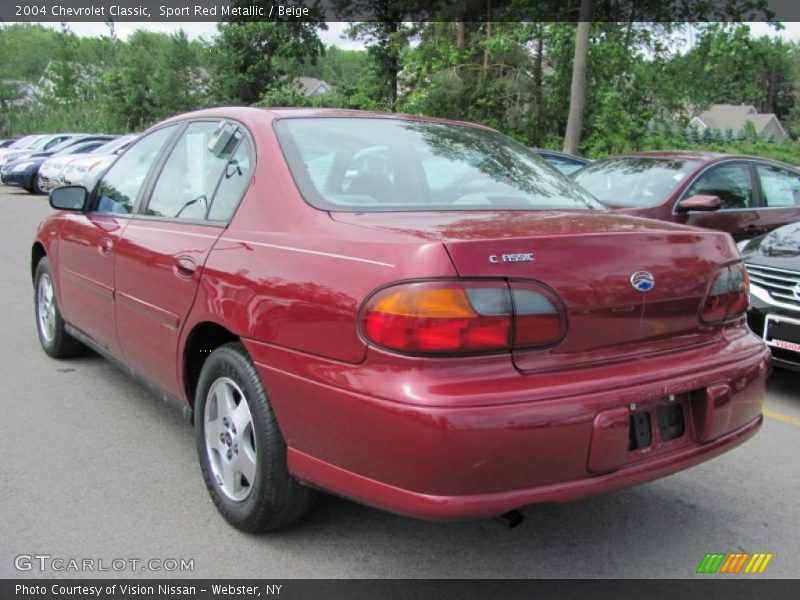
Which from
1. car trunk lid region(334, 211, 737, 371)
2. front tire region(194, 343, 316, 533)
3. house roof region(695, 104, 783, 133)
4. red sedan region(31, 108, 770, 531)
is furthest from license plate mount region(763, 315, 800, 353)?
house roof region(695, 104, 783, 133)

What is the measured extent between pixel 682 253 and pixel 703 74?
20.8 meters

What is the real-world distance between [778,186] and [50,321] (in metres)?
6.99

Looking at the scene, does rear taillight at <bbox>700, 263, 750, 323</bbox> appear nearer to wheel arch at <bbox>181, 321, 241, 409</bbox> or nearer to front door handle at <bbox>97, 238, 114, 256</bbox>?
wheel arch at <bbox>181, 321, 241, 409</bbox>

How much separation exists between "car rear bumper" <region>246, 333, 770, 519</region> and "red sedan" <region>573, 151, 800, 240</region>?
420 centimetres

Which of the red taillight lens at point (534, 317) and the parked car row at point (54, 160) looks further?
the parked car row at point (54, 160)

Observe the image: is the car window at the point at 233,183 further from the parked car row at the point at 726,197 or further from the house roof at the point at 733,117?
the house roof at the point at 733,117

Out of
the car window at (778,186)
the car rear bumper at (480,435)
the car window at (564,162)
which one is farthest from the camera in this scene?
the car window at (564,162)

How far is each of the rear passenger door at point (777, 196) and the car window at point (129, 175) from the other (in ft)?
19.1

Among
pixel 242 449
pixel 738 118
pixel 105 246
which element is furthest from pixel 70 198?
pixel 738 118

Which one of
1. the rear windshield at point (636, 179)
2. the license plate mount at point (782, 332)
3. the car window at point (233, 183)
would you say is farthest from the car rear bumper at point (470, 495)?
the rear windshield at point (636, 179)

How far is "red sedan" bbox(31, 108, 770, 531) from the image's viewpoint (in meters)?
2.19

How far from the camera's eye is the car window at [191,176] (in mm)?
3297

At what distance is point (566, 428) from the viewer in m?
2.21

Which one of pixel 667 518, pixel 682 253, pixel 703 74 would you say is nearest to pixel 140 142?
pixel 682 253
